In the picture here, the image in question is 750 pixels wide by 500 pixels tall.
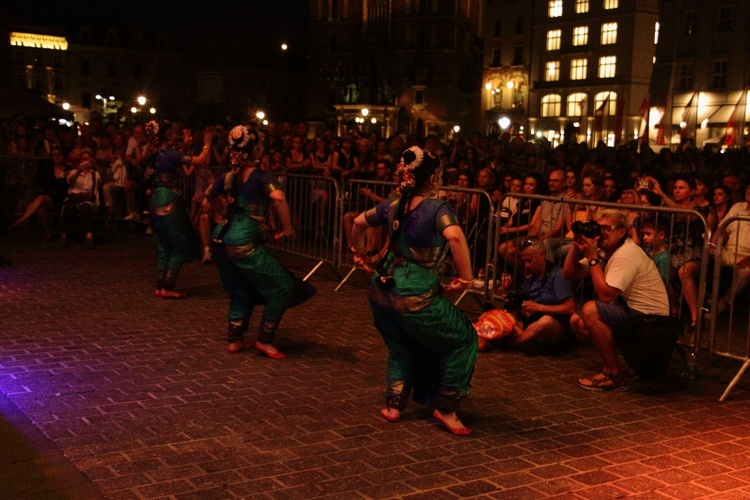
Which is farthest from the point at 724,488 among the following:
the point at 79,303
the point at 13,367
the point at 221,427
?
the point at 79,303

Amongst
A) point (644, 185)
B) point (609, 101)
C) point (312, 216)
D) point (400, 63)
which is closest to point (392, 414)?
point (644, 185)

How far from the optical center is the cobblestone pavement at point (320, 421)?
16.3 feet

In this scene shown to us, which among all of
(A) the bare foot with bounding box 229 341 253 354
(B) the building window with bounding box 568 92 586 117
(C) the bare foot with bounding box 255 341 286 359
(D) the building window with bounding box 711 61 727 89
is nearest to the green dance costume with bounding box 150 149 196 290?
(A) the bare foot with bounding box 229 341 253 354

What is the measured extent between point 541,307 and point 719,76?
51.7 meters

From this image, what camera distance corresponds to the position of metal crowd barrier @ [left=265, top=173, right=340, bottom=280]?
40.0 feet

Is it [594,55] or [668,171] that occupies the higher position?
[594,55]

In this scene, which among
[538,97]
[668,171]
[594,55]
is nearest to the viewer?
[668,171]

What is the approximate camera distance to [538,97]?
232ft

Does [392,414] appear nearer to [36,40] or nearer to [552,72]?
[552,72]

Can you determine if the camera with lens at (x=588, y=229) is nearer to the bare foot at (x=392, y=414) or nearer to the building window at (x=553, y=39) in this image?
the bare foot at (x=392, y=414)

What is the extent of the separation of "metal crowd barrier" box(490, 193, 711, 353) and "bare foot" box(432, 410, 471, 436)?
2.75 meters

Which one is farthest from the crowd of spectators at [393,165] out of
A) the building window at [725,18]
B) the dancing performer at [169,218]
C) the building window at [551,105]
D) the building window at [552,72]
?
the building window at [552,72]

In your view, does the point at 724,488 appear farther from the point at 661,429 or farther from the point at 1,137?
the point at 1,137

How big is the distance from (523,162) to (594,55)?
178 ft
